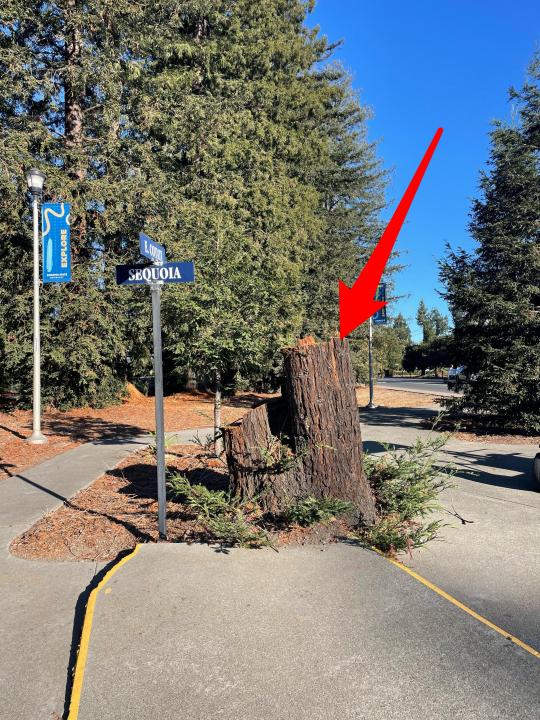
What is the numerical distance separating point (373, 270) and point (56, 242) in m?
9.12

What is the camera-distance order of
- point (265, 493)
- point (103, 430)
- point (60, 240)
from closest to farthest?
point (265, 493) → point (60, 240) → point (103, 430)

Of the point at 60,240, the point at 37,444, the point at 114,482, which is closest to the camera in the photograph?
the point at 114,482

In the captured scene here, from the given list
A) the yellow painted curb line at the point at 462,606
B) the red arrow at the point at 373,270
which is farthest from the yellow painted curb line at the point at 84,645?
the red arrow at the point at 373,270

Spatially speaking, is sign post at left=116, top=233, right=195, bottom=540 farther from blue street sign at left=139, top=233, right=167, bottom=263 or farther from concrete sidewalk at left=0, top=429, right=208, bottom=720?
concrete sidewalk at left=0, top=429, right=208, bottom=720

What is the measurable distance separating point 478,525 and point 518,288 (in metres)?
8.17

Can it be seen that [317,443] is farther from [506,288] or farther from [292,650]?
[506,288]

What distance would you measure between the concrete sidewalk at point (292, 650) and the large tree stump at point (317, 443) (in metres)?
0.85

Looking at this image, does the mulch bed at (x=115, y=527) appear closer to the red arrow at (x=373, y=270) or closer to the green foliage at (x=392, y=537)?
the green foliage at (x=392, y=537)

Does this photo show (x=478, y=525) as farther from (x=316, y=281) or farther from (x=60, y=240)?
(x=316, y=281)

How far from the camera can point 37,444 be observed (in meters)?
10.1

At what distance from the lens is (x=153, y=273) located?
4.41 meters

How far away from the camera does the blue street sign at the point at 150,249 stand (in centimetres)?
412

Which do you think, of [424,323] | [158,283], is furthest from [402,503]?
[424,323]

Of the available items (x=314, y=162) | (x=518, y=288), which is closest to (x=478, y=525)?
(x=518, y=288)
